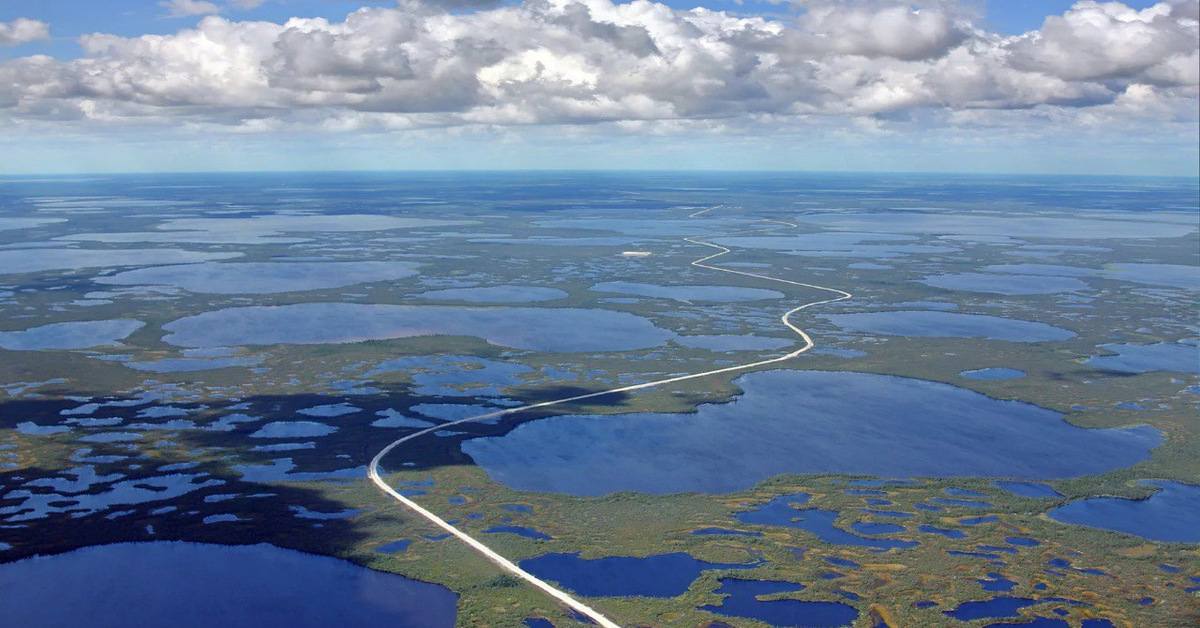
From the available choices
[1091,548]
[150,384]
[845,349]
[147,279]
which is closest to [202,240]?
[147,279]

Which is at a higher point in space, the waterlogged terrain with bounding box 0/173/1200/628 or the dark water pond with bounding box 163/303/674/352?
the dark water pond with bounding box 163/303/674/352

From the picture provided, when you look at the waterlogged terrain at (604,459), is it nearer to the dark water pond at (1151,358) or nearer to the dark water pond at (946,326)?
the dark water pond at (1151,358)

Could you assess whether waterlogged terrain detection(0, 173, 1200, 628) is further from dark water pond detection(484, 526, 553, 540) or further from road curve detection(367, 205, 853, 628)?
road curve detection(367, 205, 853, 628)

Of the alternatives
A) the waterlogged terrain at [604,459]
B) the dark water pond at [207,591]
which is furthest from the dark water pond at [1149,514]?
the dark water pond at [207,591]

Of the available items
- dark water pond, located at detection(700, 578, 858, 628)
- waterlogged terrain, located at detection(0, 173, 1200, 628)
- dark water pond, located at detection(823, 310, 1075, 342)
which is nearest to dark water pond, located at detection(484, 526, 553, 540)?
waterlogged terrain, located at detection(0, 173, 1200, 628)

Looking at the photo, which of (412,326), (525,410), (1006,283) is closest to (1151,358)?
(1006,283)

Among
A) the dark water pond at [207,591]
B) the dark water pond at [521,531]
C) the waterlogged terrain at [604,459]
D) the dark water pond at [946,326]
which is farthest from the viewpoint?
the dark water pond at [946,326]
